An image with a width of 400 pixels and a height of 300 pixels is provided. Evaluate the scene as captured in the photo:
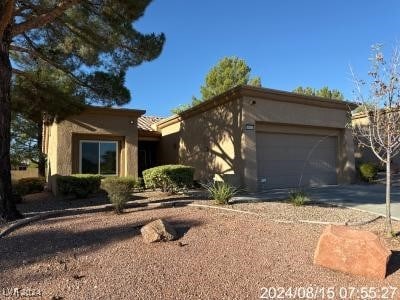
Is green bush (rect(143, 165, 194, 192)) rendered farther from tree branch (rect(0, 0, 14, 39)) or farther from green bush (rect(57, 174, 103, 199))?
tree branch (rect(0, 0, 14, 39))

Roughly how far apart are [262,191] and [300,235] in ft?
21.7

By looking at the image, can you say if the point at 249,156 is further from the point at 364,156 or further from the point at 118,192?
the point at 364,156

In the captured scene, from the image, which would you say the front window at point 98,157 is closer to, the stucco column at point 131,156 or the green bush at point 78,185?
the stucco column at point 131,156

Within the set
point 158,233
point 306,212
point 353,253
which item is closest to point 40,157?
point 306,212

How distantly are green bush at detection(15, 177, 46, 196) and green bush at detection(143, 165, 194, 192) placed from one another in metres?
5.68

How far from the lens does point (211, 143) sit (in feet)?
55.6

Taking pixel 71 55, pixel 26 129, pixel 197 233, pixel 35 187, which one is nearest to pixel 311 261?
pixel 197 233

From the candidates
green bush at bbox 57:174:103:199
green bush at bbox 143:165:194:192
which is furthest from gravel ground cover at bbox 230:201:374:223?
green bush at bbox 57:174:103:199

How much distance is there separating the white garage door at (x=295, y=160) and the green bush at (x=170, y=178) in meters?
3.34

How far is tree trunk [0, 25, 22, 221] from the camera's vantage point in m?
9.56

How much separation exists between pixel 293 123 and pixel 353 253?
10.3m

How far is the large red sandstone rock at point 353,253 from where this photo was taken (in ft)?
20.5

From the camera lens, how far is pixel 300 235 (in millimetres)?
8188

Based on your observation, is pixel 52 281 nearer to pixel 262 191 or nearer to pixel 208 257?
pixel 208 257
